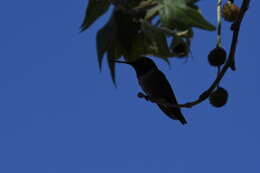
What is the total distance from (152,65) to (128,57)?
318 centimetres

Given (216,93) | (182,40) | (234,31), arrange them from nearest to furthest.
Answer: (182,40)
(234,31)
(216,93)

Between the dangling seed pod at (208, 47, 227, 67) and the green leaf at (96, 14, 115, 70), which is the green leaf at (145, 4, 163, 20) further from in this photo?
the dangling seed pod at (208, 47, 227, 67)

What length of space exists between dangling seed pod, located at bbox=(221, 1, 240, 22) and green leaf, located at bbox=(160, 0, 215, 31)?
0.62 m

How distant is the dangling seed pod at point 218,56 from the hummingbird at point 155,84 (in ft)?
7.67

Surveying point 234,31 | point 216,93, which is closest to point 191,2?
point 234,31

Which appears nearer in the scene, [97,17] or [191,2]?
[191,2]

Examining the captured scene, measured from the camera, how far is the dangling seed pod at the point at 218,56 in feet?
6.49

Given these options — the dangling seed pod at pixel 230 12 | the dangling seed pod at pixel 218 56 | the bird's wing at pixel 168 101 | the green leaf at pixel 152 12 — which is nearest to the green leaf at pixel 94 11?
the green leaf at pixel 152 12

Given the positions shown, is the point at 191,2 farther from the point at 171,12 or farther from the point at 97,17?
the point at 97,17

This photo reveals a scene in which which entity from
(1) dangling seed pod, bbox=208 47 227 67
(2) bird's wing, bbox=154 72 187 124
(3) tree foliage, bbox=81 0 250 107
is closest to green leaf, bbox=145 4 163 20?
(3) tree foliage, bbox=81 0 250 107

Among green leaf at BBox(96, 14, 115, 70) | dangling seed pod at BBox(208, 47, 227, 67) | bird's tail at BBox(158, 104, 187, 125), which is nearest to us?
green leaf at BBox(96, 14, 115, 70)

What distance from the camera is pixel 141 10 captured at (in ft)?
4.92

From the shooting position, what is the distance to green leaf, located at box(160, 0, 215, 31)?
58.2 inches

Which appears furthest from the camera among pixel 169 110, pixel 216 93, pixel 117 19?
pixel 169 110
